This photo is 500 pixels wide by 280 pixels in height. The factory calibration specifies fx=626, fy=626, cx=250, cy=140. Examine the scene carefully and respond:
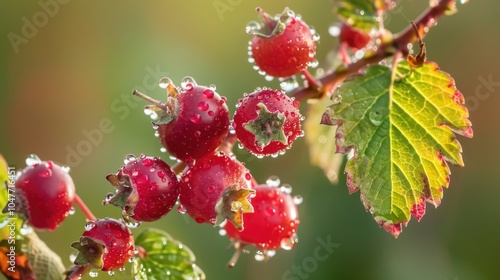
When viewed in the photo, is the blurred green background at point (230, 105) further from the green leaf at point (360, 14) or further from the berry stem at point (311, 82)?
the berry stem at point (311, 82)

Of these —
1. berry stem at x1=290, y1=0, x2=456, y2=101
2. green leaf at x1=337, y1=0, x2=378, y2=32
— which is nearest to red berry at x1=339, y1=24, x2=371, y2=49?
green leaf at x1=337, y1=0, x2=378, y2=32

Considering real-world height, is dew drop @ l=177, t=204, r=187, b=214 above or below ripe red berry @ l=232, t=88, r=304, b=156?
below

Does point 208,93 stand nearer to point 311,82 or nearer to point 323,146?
point 311,82

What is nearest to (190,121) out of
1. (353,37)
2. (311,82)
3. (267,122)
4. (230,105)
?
(267,122)

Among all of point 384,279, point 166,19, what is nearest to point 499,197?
point 384,279

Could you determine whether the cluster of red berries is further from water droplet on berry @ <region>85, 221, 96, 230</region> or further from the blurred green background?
the blurred green background

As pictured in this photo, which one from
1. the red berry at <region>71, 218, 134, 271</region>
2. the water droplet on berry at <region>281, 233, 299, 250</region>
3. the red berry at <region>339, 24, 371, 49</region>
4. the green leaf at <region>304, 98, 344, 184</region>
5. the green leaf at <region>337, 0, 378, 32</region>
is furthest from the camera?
the green leaf at <region>304, 98, 344, 184</region>

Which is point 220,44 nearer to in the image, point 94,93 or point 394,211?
point 94,93
